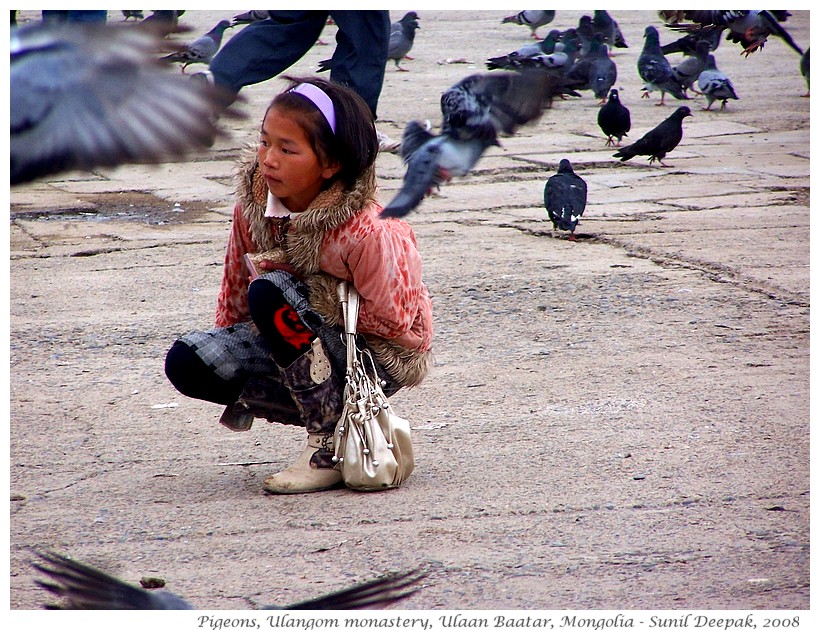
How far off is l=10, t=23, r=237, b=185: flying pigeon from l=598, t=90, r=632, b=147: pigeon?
6940 millimetres

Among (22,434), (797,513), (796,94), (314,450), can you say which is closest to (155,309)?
(22,434)

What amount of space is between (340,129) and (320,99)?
0.29 feet

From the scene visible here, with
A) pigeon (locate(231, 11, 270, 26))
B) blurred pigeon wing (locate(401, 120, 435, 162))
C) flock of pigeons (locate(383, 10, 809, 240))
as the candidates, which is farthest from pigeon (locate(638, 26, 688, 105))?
blurred pigeon wing (locate(401, 120, 435, 162))

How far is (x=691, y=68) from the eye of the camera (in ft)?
37.3

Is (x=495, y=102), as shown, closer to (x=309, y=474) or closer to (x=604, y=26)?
(x=309, y=474)

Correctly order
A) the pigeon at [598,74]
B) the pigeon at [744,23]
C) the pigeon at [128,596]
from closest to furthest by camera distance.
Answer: the pigeon at [128,596] < the pigeon at [744,23] < the pigeon at [598,74]

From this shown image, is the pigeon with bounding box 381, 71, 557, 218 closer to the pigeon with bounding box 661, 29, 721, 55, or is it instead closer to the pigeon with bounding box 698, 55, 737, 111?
the pigeon with bounding box 698, 55, 737, 111

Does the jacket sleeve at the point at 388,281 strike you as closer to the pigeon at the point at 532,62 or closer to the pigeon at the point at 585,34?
the pigeon at the point at 532,62

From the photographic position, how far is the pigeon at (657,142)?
7.83 m

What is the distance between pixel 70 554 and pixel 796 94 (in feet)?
33.1

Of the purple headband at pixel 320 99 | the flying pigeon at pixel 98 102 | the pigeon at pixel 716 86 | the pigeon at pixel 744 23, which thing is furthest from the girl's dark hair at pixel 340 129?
the pigeon at pixel 716 86

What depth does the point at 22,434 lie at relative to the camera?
3492 millimetres

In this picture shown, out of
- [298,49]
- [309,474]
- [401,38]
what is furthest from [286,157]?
[401,38]

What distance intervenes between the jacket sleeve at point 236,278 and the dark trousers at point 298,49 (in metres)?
3.02
